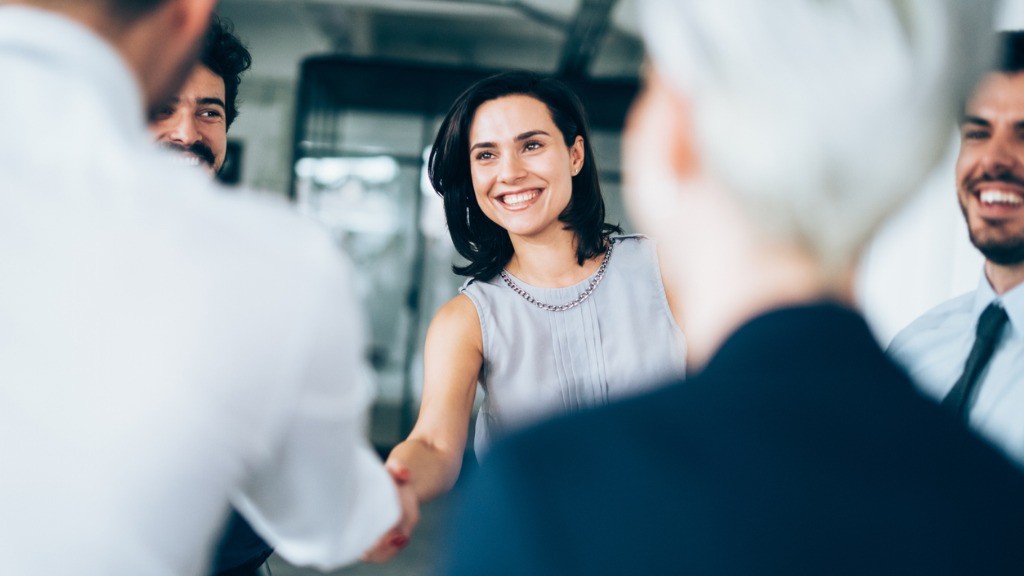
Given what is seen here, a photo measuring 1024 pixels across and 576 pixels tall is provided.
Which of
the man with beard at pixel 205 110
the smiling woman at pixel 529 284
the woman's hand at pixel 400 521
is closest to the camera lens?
the woman's hand at pixel 400 521

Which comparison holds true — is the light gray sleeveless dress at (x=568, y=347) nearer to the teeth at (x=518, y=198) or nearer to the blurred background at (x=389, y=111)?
the teeth at (x=518, y=198)

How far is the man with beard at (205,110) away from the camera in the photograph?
1.78m

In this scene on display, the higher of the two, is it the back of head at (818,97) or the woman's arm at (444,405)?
the back of head at (818,97)

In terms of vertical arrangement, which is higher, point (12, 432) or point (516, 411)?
point (12, 432)

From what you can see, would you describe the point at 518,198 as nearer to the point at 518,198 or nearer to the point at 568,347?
the point at 518,198

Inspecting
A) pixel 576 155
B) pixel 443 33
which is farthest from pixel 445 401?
pixel 443 33

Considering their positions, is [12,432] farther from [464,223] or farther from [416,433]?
[464,223]

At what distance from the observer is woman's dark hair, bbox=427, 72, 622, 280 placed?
6.84ft

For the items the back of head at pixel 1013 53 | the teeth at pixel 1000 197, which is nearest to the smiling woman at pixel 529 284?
the teeth at pixel 1000 197

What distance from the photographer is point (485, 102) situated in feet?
6.86

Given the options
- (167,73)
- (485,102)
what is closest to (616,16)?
(485,102)

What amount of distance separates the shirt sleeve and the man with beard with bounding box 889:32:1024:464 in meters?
1.03

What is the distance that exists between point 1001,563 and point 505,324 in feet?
4.66

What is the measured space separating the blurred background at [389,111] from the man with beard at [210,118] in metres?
5.02
